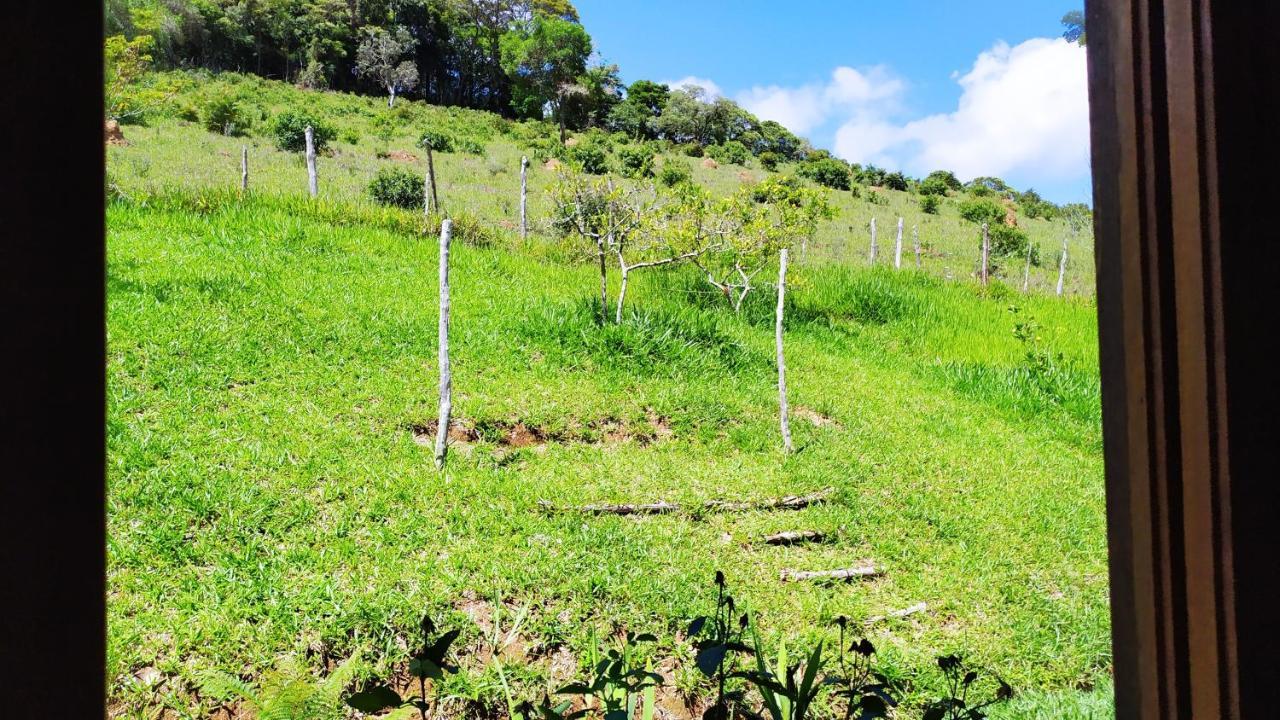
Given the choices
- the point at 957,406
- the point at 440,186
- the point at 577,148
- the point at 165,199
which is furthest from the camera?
the point at 577,148

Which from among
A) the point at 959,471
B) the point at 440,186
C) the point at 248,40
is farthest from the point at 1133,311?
the point at 248,40

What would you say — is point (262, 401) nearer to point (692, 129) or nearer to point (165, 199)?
point (165, 199)

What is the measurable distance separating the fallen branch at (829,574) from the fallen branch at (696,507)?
1.93 ft

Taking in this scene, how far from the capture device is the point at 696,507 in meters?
3.72

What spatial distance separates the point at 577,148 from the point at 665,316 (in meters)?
17.4

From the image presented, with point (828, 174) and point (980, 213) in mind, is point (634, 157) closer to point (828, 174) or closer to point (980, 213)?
point (828, 174)

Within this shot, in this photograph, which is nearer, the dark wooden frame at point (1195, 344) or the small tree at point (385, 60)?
the dark wooden frame at point (1195, 344)

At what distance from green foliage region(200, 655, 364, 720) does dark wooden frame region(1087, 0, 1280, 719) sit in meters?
1.91

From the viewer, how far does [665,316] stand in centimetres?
637

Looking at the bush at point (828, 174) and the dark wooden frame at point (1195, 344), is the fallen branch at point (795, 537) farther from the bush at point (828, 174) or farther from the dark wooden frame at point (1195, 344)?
the bush at point (828, 174)

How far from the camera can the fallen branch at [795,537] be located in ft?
11.5

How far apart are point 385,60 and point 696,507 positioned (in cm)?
3224

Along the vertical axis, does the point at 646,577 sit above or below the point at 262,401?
below

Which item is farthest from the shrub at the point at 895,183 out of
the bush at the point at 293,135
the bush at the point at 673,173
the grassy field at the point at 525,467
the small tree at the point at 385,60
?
the small tree at the point at 385,60
